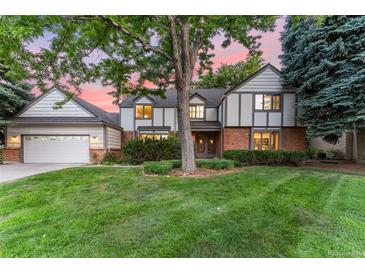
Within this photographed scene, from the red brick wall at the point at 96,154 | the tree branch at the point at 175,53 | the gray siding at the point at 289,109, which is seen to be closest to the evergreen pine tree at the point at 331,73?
the gray siding at the point at 289,109

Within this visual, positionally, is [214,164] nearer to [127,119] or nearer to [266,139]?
[266,139]

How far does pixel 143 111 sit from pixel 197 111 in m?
4.51

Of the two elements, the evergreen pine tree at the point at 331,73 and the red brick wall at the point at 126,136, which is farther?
the red brick wall at the point at 126,136

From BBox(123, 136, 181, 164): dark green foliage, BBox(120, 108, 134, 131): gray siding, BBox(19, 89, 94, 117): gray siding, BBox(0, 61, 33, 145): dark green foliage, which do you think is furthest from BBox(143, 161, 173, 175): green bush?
BBox(0, 61, 33, 145): dark green foliage

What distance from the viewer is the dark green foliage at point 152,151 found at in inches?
443

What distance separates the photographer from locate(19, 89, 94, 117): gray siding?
41.7 feet

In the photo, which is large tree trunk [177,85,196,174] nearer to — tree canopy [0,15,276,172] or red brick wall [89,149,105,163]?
tree canopy [0,15,276,172]

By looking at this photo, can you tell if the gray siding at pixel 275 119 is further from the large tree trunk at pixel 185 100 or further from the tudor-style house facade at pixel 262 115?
the large tree trunk at pixel 185 100

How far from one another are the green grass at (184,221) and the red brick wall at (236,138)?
7376 mm
